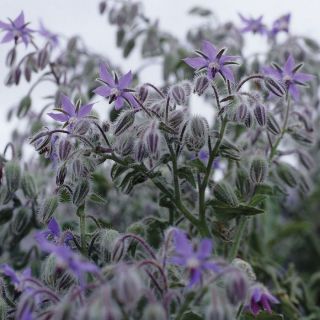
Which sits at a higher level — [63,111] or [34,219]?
[63,111]

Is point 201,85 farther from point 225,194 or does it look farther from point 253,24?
point 253,24

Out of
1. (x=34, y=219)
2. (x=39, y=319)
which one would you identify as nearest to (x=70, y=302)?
(x=39, y=319)

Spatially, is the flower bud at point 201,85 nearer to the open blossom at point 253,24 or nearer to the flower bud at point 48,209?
the flower bud at point 48,209

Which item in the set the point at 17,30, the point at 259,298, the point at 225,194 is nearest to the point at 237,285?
the point at 259,298

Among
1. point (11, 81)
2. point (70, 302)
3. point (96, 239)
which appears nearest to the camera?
point (70, 302)

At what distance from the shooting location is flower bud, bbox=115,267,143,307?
0.89 meters

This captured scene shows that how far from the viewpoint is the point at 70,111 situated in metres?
1.33

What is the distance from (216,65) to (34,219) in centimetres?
65

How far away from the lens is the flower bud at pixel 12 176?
1548 millimetres

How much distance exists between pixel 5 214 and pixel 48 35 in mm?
592

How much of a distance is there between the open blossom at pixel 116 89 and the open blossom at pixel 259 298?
0.44 m

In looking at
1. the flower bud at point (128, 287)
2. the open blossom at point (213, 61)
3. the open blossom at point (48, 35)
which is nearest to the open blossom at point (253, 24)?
the open blossom at point (48, 35)

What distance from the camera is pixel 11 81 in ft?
6.05

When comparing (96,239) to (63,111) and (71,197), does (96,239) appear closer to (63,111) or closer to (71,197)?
(71,197)
